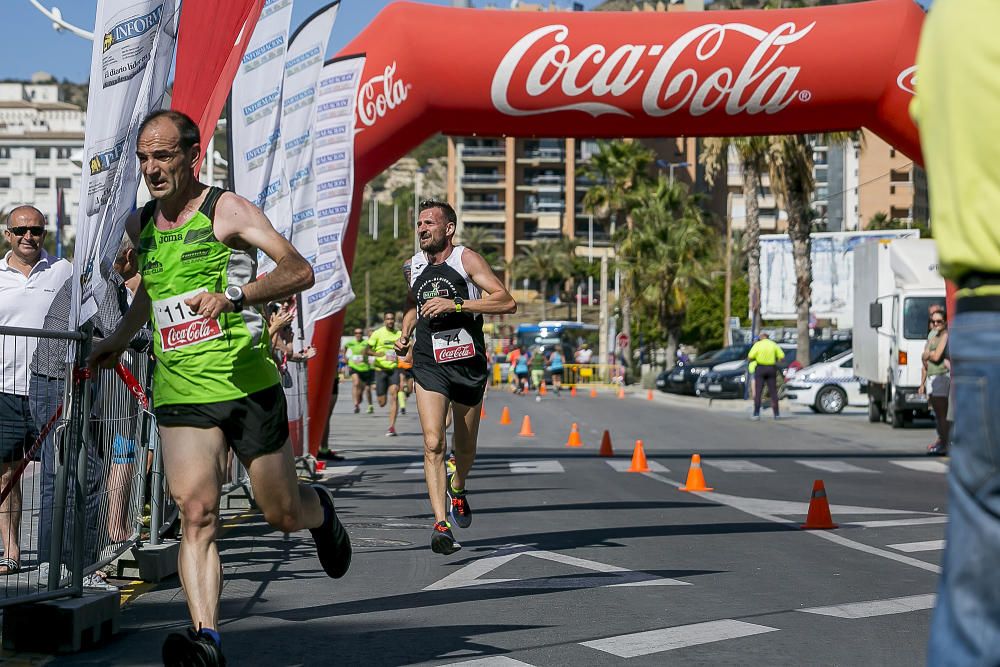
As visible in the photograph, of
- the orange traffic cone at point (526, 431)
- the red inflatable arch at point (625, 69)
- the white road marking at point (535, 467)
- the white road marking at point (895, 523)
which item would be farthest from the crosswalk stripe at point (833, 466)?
the orange traffic cone at point (526, 431)

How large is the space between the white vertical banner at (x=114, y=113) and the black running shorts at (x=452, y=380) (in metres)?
2.35

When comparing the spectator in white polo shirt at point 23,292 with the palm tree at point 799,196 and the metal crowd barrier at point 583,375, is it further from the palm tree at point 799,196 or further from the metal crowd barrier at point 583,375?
the metal crowd barrier at point 583,375

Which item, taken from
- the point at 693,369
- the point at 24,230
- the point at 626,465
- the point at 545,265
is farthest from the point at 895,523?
the point at 545,265

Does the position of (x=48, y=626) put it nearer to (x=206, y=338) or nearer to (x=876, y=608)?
(x=206, y=338)

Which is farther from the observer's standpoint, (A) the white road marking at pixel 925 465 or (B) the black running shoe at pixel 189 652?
(A) the white road marking at pixel 925 465

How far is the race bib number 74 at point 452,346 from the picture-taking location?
9.21m

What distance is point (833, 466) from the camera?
1848cm

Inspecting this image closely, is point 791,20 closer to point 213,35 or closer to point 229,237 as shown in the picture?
point 213,35

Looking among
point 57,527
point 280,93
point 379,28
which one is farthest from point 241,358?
point 379,28

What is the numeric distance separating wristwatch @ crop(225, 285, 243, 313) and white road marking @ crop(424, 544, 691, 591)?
297 centimetres

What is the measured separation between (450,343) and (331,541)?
10.4 feet

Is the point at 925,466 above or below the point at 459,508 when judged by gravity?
below

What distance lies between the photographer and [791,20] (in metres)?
16.8

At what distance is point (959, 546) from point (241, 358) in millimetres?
3520
